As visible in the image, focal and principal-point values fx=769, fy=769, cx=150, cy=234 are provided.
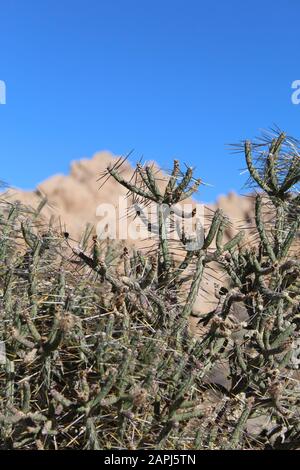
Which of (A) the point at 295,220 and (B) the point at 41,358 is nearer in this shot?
(B) the point at 41,358

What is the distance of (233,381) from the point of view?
4344mm

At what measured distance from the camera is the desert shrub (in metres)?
3.61

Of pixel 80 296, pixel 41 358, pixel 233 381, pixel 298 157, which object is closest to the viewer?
pixel 41 358

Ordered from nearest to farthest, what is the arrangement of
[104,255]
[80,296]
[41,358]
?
[41,358]
[80,296]
[104,255]

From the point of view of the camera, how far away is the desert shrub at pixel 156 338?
361 centimetres

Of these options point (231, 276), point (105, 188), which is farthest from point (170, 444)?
point (105, 188)

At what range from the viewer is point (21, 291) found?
428 centimetres

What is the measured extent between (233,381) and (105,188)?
18280mm

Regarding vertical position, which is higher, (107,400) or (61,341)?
(61,341)

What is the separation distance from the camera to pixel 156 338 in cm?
375

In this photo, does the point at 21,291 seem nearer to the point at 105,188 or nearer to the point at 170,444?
the point at 170,444

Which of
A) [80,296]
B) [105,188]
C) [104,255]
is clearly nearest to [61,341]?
[80,296]
